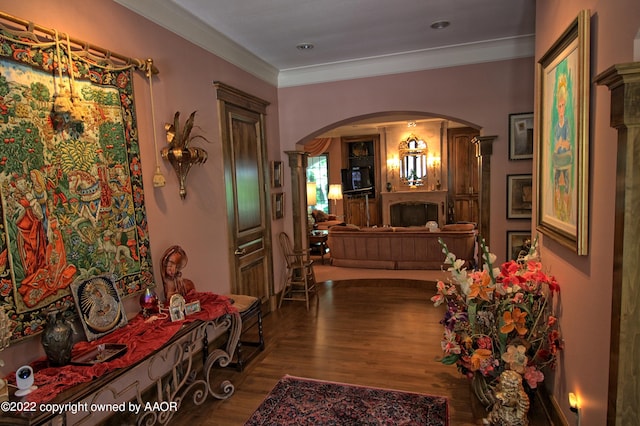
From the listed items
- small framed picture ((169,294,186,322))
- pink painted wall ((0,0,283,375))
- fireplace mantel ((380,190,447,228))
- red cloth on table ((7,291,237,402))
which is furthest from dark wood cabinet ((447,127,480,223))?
small framed picture ((169,294,186,322))

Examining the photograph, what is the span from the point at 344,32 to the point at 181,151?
1992 mm

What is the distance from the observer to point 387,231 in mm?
6395

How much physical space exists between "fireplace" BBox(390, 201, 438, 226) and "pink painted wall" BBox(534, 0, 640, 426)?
811 cm

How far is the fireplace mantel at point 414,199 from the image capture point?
9.80 m

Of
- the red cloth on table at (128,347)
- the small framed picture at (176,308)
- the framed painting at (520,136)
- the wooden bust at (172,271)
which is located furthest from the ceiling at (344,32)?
the red cloth on table at (128,347)

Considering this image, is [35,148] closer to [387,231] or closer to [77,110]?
[77,110]

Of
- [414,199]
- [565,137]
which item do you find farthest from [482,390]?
[414,199]

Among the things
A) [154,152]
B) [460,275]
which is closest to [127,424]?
[154,152]

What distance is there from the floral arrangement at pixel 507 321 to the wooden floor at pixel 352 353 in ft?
1.84

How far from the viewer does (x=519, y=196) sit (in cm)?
423

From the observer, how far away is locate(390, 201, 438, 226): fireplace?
995cm

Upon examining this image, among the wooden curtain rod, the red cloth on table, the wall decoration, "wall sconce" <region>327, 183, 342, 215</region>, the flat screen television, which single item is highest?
the wooden curtain rod

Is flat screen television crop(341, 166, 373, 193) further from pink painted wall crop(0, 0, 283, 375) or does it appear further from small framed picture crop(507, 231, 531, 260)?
pink painted wall crop(0, 0, 283, 375)

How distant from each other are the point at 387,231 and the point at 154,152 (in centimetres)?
435
